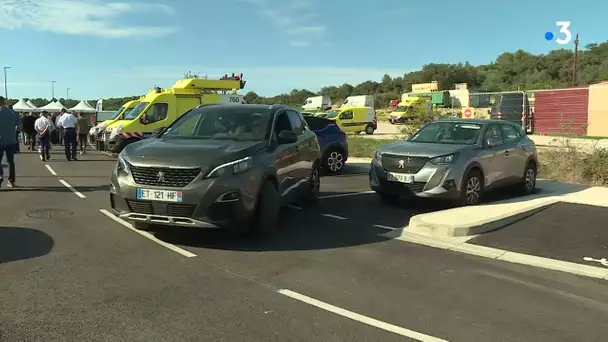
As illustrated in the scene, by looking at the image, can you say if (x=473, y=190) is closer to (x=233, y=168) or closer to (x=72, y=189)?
(x=233, y=168)

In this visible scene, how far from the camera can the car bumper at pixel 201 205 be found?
625cm

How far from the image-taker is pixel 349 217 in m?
8.76

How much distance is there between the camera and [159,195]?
20.7ft

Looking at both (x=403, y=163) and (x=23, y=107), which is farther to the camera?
(x=23, y=107)

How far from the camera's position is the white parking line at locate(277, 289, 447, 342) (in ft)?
13.6

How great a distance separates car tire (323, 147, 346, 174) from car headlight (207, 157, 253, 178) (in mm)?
7784

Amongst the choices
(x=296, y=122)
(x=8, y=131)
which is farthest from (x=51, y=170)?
(x=296, y=122)

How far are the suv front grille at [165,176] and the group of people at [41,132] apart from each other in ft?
19.2

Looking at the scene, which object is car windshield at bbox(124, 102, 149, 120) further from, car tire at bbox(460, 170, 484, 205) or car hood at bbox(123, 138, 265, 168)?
car tire at bbox(460, 170, 484, 205)

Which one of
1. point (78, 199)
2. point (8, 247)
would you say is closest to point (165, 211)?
point (8, 247)

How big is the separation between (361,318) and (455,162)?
5.19 metres

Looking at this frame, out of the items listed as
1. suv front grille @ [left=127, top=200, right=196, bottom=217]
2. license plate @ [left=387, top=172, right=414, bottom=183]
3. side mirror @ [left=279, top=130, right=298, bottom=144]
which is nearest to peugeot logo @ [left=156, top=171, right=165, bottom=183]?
suv front grille @ [left=127, top=200, right=196, bottom=217]

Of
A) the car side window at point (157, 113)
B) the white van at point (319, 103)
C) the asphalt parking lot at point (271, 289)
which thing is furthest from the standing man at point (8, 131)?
the white van at point (319, 103)

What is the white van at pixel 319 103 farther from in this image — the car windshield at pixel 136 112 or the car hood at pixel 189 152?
the car hood at pixel 189 152
